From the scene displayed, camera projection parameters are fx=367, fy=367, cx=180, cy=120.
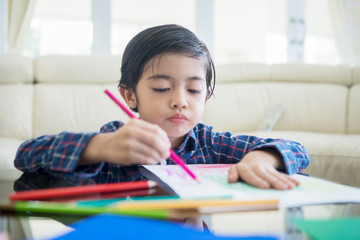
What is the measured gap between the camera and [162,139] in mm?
514

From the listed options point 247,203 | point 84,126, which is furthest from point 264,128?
point 247,203

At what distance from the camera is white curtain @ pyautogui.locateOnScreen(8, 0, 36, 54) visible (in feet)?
10.9

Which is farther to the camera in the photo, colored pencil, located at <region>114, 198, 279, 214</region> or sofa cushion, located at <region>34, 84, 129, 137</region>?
sofa cushion, located at <region>34, 84, 129, 137</region>

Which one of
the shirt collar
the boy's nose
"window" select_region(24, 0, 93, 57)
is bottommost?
the shirt collar

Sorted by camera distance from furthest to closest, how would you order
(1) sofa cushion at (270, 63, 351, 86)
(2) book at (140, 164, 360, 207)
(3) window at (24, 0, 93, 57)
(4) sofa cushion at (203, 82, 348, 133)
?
(3) window at (24, 0, 93, 57)
(1) sofa cushion at (270, 63, 351, 86)
(4) sofa cushion at (203, 82, 348, 133)
(2) book at (140, 164, 360, 207)

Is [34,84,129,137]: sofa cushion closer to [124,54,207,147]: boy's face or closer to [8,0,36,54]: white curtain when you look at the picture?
[8,0,36,54]: white curtain

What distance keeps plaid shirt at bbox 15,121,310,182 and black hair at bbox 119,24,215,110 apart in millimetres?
150

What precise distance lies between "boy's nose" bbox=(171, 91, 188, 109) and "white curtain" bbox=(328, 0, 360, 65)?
11.5 ft

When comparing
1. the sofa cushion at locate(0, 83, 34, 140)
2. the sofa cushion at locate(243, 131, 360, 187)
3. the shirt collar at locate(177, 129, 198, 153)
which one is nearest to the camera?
the shirt collar at locate(177, 129, 198, 153)

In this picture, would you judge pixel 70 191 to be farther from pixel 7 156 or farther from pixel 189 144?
pixel 7 156

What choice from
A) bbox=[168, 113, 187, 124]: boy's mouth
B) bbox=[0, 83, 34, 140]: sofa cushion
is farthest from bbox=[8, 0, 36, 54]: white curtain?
bbox=[168, 113, 187, 124]: boy's mouth

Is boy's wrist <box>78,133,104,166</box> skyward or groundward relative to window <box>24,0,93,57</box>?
groundward

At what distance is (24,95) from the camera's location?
2.30m

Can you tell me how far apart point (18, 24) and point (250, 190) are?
11.1 feet
